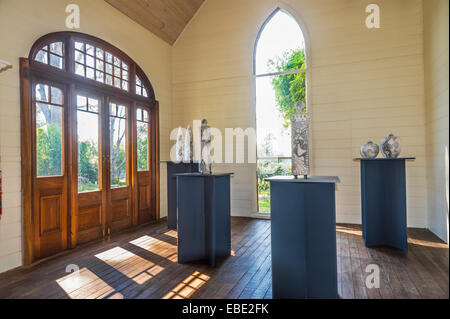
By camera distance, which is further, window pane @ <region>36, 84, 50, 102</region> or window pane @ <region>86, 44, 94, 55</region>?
window pane @ <region>86, 44, 94, 55</region>

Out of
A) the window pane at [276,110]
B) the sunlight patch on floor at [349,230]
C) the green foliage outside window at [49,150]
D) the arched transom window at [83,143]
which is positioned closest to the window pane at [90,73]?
the arched transom window at [83,143]

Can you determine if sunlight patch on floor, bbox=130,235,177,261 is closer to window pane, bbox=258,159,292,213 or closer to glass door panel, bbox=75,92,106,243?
glass door panel, bbox=75,92,106,243

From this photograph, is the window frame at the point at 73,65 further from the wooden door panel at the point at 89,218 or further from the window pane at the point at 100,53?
the wooden door panel at the point at 89,218

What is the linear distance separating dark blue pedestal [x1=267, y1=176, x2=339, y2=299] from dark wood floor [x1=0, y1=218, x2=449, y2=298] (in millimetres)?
365

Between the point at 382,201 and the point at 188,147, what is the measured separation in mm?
2806

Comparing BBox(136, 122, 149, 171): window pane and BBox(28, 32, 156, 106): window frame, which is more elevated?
BBox(28, 32, 156, 106): window frame

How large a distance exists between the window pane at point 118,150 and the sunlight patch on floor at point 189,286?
237 centimetres

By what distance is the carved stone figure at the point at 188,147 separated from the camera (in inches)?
171

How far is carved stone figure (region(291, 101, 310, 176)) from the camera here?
2271 millimetres
